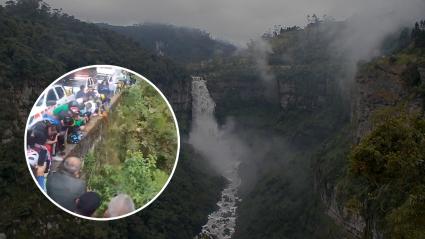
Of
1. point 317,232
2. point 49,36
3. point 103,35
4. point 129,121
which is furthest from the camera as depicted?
point 103,35

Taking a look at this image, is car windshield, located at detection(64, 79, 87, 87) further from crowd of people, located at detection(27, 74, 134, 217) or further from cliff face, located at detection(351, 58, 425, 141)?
cliff face, located at detection(351, 58, 425, 141)

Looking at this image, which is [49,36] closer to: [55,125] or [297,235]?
[297,235]

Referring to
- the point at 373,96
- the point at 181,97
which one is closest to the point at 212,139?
the point at 181,97

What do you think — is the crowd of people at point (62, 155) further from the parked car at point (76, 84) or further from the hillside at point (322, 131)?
the hillside at point (322, 131)

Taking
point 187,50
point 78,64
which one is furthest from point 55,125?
point 187,50

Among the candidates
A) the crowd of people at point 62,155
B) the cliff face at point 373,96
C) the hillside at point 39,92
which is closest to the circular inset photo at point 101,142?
the crowd of people at point 62,155

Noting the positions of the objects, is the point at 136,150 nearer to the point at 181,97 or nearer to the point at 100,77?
the point at 100,77

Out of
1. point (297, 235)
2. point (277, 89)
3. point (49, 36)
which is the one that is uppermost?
point (49, 36)
